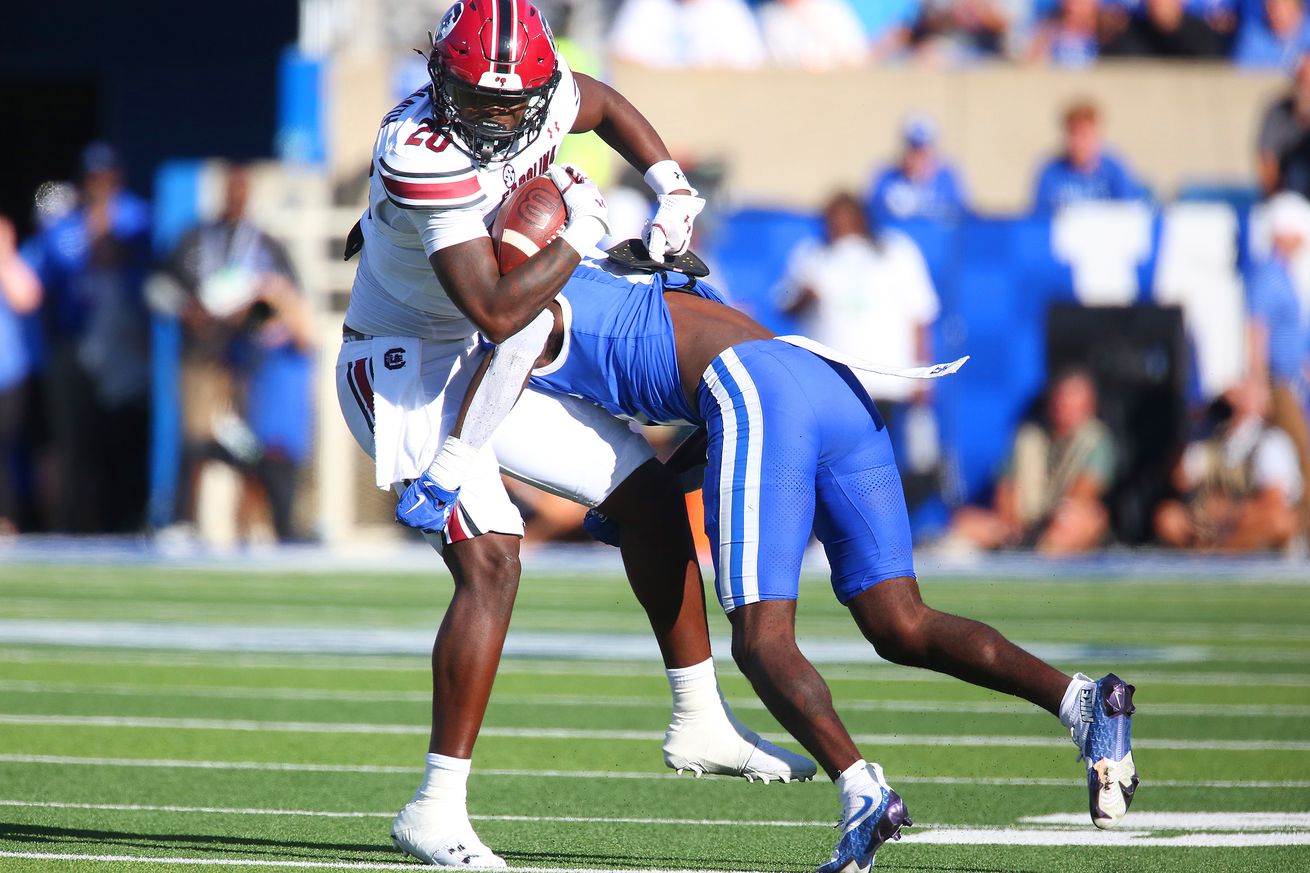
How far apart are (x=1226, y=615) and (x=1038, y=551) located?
106 inches

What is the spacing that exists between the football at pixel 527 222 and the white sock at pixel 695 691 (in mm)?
1010

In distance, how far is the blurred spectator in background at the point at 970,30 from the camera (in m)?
14.8

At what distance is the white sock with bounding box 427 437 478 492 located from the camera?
434cm

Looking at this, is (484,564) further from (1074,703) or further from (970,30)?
(970,30)

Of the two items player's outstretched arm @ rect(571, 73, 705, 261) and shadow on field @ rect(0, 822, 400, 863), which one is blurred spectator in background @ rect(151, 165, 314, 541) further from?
shadow on field @ rect(0, 822, 400, 863)

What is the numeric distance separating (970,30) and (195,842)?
38.6 feet

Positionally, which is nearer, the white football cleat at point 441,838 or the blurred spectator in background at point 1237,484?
the white football cleat at point 441,838

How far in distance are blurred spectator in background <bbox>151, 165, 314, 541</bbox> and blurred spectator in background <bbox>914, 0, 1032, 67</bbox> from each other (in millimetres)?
5024

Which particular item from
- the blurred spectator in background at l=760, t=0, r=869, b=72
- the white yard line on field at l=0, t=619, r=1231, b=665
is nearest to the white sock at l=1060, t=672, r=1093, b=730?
the white yard line on field at l=0, t=619, r=1231, b=665

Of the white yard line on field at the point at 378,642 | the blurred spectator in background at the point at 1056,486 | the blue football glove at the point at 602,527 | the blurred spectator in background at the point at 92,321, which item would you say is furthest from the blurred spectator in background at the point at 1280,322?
the blue football glove at the point at 602,527

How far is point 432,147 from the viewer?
426cm

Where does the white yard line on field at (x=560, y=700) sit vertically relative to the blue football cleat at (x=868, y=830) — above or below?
below

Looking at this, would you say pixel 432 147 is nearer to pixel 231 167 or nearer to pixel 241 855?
pixel 241 855

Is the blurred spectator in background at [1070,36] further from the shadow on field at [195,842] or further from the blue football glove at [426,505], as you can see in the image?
the shadow on field at [195,842]
